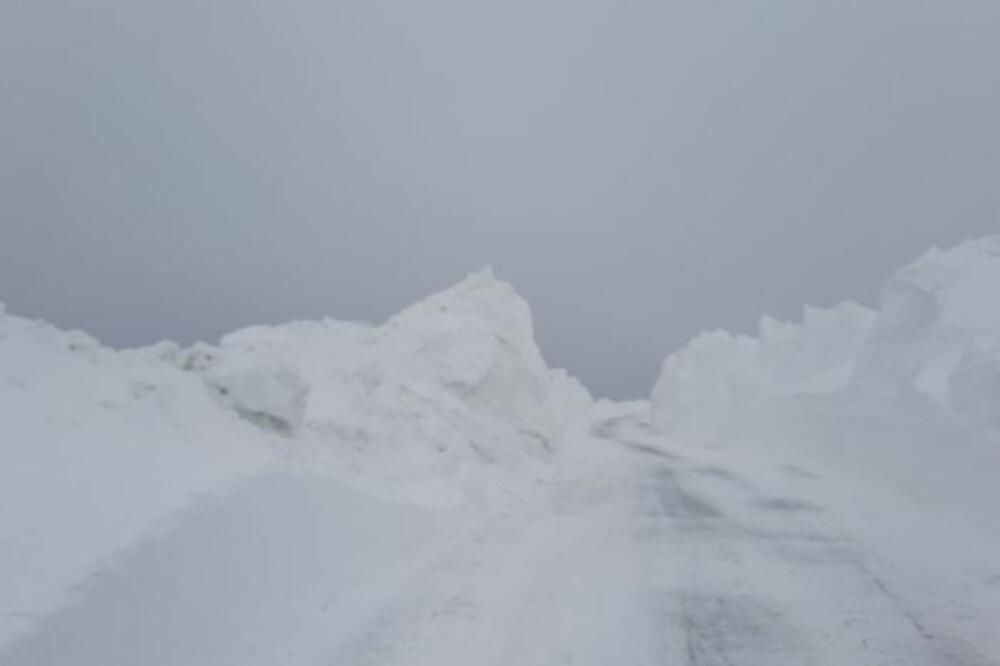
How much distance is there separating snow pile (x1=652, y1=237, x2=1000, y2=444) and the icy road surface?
5.72 m

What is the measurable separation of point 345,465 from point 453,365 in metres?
20.3

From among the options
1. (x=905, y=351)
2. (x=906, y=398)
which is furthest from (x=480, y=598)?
(x=905, y=351)

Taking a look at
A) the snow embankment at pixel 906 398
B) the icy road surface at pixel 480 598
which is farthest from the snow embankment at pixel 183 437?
the snow embankment at pixel 906 398

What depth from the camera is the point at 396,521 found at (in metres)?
15.0

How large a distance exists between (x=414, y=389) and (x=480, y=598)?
1974cm

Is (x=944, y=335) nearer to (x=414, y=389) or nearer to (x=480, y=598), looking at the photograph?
(x=414, y=389)

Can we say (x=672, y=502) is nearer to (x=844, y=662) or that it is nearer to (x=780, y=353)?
(x=844, y=662)

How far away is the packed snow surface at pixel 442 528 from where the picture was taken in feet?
25.8

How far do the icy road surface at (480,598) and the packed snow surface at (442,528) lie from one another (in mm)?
41

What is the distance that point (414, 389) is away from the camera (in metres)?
29.8

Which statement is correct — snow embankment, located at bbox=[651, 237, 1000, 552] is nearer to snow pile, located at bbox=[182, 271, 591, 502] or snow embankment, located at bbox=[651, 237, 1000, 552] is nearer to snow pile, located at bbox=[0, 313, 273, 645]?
snow pile, located at bbox=[182, 271, 591, 502]

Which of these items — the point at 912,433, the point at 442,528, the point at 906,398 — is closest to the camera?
the point at 442,528

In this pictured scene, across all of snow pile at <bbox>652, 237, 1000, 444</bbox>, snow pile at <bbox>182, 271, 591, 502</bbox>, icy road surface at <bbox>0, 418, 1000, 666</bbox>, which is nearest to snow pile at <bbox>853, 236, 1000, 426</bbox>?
snow pile at <bbox>652, 237, 1000, 444</bbox>

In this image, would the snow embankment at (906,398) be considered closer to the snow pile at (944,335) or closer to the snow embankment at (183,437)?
the snow pile at (944,335)
